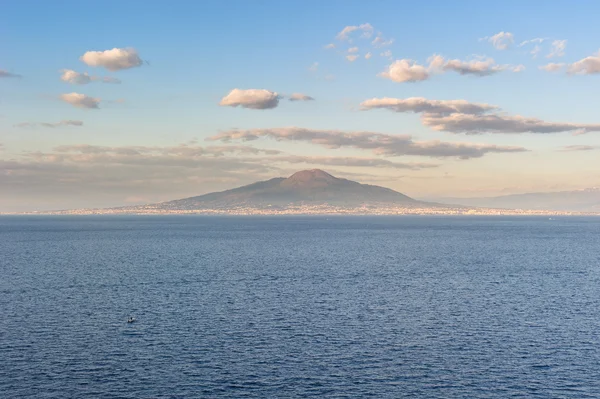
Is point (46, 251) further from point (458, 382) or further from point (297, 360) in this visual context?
point (458, 382)

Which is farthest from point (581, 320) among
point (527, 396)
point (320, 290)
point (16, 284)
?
point (16, 284)

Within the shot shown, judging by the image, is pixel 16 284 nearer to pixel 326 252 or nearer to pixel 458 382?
pixel 458 382

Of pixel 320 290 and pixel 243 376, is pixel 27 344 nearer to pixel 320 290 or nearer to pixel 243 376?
pixel 243 376

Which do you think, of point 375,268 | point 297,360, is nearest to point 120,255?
point 375,268

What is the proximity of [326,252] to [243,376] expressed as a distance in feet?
460

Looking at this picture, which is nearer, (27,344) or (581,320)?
(27,344)

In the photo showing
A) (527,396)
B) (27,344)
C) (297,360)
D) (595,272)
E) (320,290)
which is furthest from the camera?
(595,272)

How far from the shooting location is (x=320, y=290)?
111062 millimetres

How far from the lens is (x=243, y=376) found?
197ft

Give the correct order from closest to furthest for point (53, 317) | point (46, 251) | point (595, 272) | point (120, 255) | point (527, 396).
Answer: point (527, 396) < point (53, 317) < point (595, 272) < point (120, 255) < point (46, 251)

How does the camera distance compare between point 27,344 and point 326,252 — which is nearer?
point 27,344

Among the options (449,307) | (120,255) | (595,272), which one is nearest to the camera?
(449,307)

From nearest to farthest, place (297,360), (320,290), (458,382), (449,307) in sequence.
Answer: (458,382)
(297,360)
(449,307)
(320,290)

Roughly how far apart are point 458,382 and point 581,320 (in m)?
37.0
